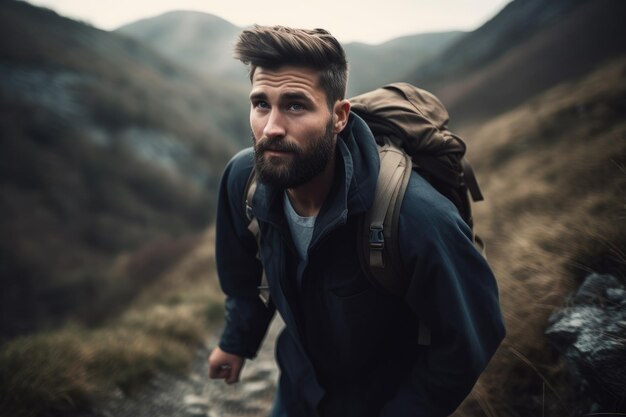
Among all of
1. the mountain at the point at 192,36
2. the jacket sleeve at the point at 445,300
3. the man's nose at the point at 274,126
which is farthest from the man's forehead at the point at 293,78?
the mountain at the point at 192,36

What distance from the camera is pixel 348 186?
1549 millimetres

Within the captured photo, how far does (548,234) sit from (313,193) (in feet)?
9.35

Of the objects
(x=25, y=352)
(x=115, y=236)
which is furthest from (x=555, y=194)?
(x=115, y=236)

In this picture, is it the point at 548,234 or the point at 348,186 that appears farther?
the point at 548,234

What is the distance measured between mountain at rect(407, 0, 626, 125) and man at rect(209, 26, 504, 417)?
11.0 m

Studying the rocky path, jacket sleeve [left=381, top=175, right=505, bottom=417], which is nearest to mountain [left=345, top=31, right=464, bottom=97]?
the rocky path

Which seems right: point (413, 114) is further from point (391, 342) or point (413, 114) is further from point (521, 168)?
point (521, 168)

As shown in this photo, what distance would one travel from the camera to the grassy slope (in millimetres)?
2412

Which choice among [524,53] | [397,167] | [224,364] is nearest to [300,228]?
[397,167]

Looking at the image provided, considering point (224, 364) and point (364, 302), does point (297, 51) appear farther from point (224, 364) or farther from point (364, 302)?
point (224, 364)

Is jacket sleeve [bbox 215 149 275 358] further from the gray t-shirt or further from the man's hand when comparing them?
the gray t-shirt

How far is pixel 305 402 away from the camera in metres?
1.94

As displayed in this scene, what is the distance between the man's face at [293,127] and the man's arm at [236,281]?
446mm

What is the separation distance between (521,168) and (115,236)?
1358 cm
